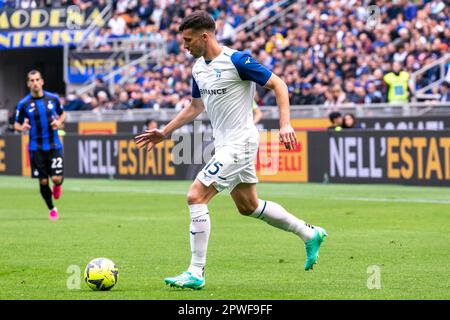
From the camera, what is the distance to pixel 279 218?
10.3m

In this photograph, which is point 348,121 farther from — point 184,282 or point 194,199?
point 184,282

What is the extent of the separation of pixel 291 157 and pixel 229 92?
661 inches

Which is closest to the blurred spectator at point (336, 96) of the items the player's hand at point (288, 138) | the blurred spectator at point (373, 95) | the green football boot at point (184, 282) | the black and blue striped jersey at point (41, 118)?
the blurred spectator at point (373, 95)

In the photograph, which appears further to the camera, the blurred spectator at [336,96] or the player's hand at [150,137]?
the blurred spectator at [336,96]

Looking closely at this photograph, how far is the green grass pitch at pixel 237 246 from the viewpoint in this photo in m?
9.53

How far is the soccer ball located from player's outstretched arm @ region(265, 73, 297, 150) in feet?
5.91

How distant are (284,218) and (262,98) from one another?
21.6 meters

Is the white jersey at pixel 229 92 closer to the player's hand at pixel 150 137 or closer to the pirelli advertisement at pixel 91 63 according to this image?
the player's hand at pixel 150 137

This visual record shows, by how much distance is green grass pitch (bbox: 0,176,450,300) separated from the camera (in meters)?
9.53

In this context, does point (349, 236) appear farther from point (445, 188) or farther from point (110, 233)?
point (445, 188)

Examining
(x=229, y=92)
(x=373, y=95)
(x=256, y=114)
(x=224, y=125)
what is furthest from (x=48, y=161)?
(x=373, y=95)

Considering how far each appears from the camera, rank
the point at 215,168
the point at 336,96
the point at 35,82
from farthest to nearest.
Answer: the point at 336,96 → the point at 35,82 → the point at 215,168

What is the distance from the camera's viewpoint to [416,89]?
28406 mm
